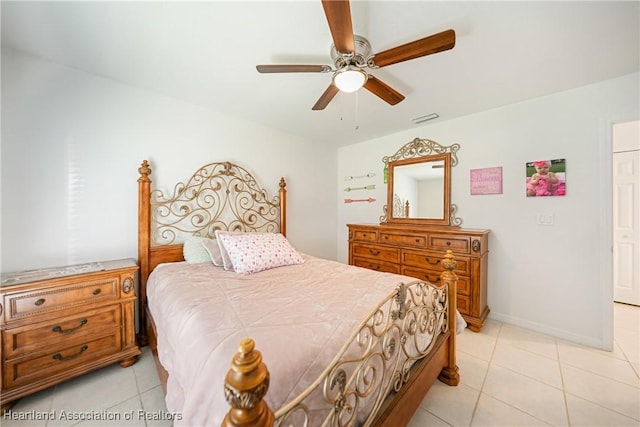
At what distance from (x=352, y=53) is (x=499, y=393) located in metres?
2.38

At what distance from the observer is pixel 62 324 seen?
1.58 metres

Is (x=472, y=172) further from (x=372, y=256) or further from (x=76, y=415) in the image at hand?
(x=76, y=415)

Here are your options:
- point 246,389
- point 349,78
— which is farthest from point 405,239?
point 246,389

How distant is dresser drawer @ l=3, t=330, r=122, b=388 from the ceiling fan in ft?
7.30

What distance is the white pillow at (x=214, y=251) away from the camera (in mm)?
2156

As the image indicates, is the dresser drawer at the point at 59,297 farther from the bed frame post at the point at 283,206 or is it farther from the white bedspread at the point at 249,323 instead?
the bed frame post at the point at 283,206

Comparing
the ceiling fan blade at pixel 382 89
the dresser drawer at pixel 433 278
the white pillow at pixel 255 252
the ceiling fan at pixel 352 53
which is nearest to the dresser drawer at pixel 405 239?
the dresser drawer at pixel 433 278

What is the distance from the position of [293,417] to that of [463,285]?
232cm

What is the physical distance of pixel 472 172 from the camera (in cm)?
277

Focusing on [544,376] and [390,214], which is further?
[390,214]

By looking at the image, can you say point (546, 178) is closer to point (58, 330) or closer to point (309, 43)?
point (309, 43)

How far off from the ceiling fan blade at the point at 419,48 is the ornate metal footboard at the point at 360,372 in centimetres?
131

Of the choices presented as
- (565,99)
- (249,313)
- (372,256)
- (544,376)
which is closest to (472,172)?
(565,99)

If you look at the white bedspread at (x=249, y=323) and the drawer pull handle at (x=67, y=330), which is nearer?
the white bedspread at (x=249, y=323)
